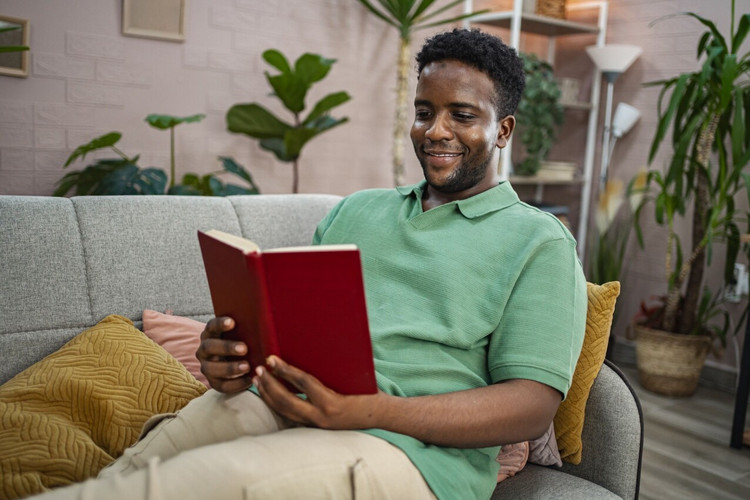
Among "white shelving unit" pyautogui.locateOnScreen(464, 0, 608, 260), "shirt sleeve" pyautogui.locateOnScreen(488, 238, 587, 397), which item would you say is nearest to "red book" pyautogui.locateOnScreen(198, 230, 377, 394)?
"shirt sleeve" pyautogui.locateOnScreen(488, 238, 587, 397)

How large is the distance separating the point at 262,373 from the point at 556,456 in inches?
27.0

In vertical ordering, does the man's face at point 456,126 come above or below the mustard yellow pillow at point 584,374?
above

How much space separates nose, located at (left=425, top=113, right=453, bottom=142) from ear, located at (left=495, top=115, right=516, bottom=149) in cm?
13

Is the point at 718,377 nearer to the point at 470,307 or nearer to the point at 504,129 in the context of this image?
the point at 504,129

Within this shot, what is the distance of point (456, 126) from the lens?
1415 mm

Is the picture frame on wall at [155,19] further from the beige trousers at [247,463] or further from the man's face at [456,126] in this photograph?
the beige trousers at [247,463]

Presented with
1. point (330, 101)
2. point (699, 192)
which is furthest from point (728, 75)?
point (330, 101)

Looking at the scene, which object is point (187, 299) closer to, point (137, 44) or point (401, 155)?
point (137, 44)

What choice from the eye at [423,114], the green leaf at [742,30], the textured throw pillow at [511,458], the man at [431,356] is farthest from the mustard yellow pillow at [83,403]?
the green leaf at [742,30]

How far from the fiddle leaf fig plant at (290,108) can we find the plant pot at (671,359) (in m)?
1.72

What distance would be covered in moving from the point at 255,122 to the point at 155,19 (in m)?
0.56

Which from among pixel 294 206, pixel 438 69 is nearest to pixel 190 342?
pixel 294 206

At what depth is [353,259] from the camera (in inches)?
36.3

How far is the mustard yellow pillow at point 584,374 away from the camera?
1387 mm
